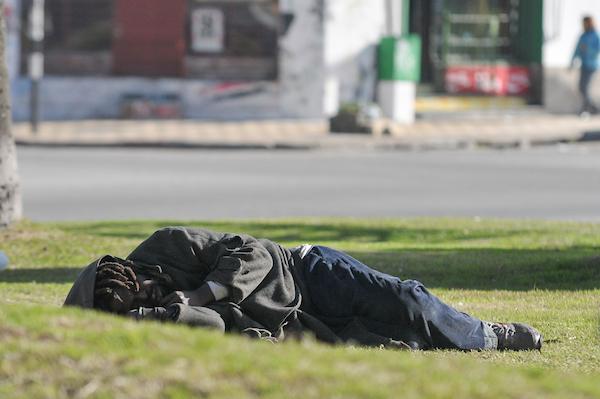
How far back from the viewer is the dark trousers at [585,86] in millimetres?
26862

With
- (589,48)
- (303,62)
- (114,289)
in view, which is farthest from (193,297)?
(303,62)

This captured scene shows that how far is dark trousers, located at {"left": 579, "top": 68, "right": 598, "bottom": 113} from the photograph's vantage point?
1058 inches

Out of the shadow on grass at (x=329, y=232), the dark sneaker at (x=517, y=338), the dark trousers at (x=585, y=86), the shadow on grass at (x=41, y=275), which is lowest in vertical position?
the shadow on grass at (x=41, y=275)

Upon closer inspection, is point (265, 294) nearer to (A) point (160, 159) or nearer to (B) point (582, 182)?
(B) point (582, 182)

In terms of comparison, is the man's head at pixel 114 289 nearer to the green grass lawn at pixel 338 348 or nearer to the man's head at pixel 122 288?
the man's head at pixel 122 288

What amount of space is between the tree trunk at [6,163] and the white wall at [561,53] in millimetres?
18730

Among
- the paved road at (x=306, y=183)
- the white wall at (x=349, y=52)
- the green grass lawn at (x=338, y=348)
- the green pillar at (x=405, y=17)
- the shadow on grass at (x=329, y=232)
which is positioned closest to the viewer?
the green grass lawn at (x=338, y=348)

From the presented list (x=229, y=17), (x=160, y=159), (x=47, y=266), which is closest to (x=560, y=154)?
(x=160, y=159)

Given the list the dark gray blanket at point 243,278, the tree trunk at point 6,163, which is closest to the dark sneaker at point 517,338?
the dark gray blanket at point 243,278

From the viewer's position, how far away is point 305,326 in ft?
21.5

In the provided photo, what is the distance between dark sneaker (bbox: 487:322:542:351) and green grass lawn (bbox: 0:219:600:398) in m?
0.07

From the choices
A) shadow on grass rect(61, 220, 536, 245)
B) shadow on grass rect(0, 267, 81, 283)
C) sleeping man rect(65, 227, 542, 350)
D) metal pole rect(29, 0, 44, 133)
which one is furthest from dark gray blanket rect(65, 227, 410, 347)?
metal pole rect(29, 0, 44, 133)

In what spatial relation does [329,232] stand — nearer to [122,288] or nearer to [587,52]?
[122,288]

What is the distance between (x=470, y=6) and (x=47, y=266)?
19.5 metres
